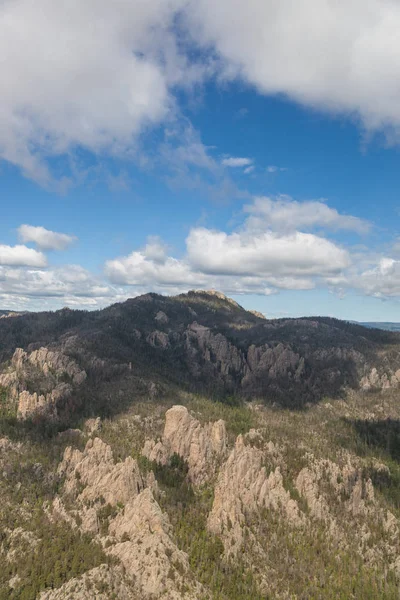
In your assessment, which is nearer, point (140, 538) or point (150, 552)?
point (150, 552)

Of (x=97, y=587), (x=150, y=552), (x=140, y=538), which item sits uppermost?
(x=140, y=538)

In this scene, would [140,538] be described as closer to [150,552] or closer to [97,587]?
[150,552]

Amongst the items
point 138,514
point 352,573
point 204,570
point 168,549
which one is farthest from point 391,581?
point 138,514

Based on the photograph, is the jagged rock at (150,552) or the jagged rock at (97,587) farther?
the jagged rock at (150,552)

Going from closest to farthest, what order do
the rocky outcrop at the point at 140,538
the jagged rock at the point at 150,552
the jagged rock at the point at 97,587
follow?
the jagged rock at the point at 97,587, the jagged rock at the point at 150,552, the rocky outcrop at the point at 140,538

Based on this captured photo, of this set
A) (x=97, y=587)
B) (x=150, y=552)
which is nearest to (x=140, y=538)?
(x=150, y=552)

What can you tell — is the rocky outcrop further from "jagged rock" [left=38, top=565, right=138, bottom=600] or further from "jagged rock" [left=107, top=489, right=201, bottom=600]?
"jagged rock" [left=38, top=565, right=138, bottom=600]

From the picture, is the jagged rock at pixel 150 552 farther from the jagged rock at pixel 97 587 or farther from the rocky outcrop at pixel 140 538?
the jagged rock at pixel 97 587

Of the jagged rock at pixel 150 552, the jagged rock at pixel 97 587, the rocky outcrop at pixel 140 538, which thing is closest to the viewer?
the jagged rock at pixel 97 587

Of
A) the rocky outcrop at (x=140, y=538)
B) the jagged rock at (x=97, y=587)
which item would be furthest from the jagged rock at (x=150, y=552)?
the jagged rock at (x=97, y=587)
